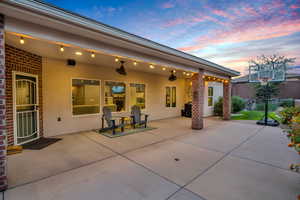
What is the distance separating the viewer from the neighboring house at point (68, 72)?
2.23 metres

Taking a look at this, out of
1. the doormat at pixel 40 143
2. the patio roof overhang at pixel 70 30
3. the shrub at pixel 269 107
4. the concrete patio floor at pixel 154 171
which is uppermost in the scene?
the patio roof overhang at pixel 70 30

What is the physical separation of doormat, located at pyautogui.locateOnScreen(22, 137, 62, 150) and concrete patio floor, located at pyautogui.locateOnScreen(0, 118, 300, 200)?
0.88ft

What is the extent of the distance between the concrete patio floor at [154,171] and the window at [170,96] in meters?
5.23

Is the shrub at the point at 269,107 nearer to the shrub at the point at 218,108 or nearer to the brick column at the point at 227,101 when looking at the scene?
the shrub at the point at 218,108

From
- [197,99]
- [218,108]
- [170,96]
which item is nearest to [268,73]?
[218,108]

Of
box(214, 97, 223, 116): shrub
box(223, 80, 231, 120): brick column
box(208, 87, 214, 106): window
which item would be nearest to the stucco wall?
box(223, 80, 231, 120): brick column

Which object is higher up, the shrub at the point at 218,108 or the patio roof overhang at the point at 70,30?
the patio roof overhang at the point at 70,30

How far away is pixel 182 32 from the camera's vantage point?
7.96 meters

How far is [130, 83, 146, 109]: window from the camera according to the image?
292 inches

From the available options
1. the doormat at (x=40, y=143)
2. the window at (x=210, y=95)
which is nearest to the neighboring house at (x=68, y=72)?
the doormat at (x=40, y=143)

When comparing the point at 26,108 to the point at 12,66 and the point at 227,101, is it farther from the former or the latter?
the point at 227,101

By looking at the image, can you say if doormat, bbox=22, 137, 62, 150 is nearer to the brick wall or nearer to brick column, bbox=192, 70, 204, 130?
the brick wall

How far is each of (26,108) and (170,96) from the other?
24.7ft

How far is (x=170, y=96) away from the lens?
9.52m
